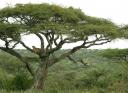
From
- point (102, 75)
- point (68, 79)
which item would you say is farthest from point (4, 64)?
point (102, 75)

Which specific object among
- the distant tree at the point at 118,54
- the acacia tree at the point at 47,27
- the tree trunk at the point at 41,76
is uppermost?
the acacia tree at the point at 47,27

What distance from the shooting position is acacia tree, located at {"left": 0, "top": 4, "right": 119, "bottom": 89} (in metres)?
22.5

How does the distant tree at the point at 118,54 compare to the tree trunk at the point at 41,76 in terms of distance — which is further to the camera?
the distant tree at the point at 118,54

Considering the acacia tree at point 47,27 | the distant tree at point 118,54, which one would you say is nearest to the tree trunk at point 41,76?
the acacia tree at point 47,27

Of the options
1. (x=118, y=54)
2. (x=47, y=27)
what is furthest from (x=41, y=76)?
(x=118, y=54)

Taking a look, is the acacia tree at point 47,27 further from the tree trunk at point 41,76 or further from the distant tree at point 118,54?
the distant tree at point 118,54

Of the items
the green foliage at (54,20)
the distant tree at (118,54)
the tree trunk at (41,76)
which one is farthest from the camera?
the distant tree at (118,54)

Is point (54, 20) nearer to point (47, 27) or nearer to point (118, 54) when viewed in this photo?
point (47, 27)

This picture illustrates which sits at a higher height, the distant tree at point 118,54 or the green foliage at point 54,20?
the green foliage at point 54,20

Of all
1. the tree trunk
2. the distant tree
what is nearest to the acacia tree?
the tree trunk

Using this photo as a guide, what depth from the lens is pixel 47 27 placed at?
72.8 ft

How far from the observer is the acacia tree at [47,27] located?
886 inches

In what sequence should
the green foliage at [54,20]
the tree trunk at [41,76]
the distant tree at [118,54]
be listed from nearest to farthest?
the green foliage at [54,20], the tree trunk at [41,76], the distant tree at [118,54]

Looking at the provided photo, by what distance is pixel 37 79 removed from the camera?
2320 centimetres
